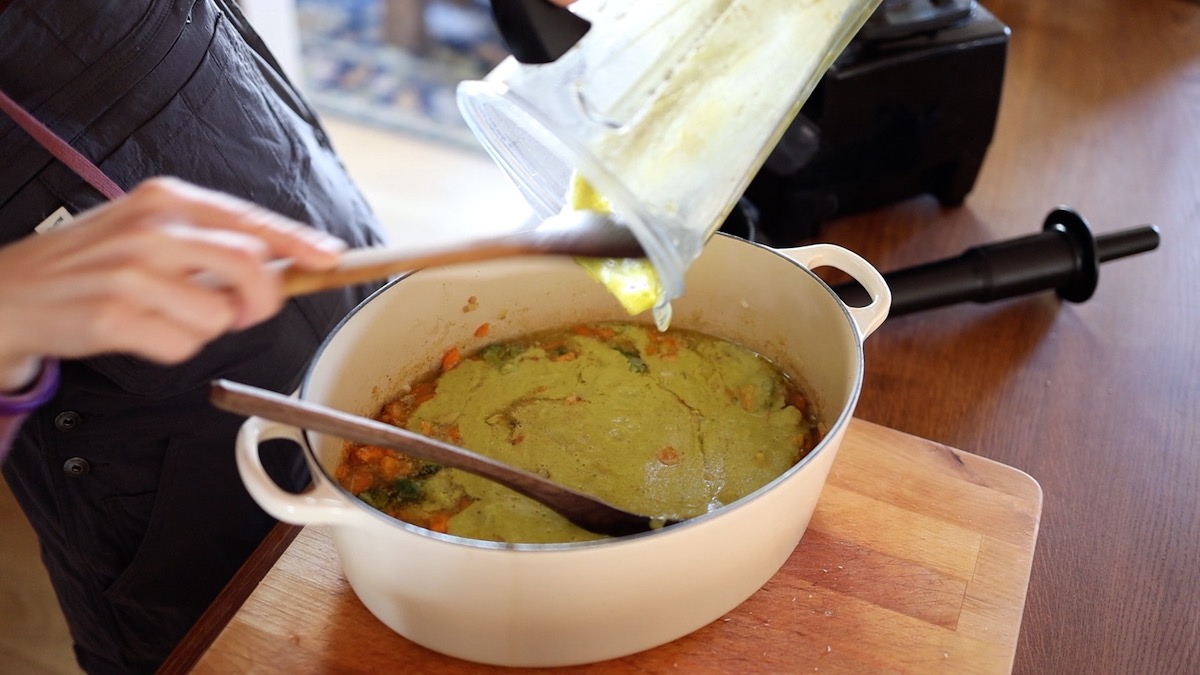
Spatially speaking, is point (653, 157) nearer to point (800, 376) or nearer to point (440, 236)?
point (800, 376)

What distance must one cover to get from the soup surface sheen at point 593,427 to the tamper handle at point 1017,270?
23cm

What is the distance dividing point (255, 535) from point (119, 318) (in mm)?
593

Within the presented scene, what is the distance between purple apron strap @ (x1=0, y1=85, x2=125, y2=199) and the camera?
31.6 inches

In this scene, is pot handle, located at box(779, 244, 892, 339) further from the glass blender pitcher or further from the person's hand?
the person's hand

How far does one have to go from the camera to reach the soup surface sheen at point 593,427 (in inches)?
33.4

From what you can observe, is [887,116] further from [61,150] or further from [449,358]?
[61,150]

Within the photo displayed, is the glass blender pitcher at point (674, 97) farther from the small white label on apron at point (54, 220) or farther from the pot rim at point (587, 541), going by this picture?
the small white label on apron at point (54, 220)

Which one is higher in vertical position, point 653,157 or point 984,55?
point 653,157

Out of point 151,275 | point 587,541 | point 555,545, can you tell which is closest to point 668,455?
point 587,541

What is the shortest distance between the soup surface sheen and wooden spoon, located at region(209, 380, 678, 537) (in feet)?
0.16

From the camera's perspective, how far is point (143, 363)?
92 centimetres

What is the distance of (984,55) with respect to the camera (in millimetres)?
1217

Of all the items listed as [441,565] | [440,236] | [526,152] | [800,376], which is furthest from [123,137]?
[440,236]

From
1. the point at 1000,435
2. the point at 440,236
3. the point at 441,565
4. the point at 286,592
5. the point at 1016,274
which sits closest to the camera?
the point at 441,565
